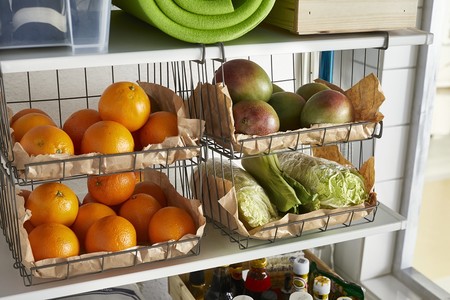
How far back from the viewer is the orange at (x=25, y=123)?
38.1 inches

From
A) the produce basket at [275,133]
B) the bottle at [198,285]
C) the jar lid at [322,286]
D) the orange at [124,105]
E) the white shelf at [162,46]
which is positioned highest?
the white shelf at [162,46]

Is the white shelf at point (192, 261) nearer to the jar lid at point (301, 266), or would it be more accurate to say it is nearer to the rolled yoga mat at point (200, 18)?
the jar lid at point (301, 266)

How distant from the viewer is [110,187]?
1029 millimetres

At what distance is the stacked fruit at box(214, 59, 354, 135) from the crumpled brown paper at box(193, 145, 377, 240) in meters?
0.12

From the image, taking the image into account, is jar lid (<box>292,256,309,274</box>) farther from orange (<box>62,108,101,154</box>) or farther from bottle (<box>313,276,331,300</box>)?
orange (<box>62,108,101,154</box>)

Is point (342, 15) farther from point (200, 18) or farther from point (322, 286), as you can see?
point (322, 286)

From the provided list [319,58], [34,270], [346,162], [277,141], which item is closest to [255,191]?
[277,141]

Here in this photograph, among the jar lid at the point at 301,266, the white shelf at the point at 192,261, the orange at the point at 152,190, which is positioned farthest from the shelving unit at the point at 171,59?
the jar lid at the point at 301,266

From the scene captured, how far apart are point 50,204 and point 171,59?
Answer: 0.30 metres

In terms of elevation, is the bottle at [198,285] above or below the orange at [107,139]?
below

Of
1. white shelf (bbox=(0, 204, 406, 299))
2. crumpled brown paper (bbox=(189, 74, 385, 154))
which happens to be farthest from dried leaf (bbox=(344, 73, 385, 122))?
white shelf (bbox=(0, 204, 406, 299))

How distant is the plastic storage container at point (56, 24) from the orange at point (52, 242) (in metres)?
0.28

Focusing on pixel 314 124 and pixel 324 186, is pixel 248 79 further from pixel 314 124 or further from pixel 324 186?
pixel 324 186

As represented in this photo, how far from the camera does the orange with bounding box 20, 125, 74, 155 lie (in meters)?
0.90
